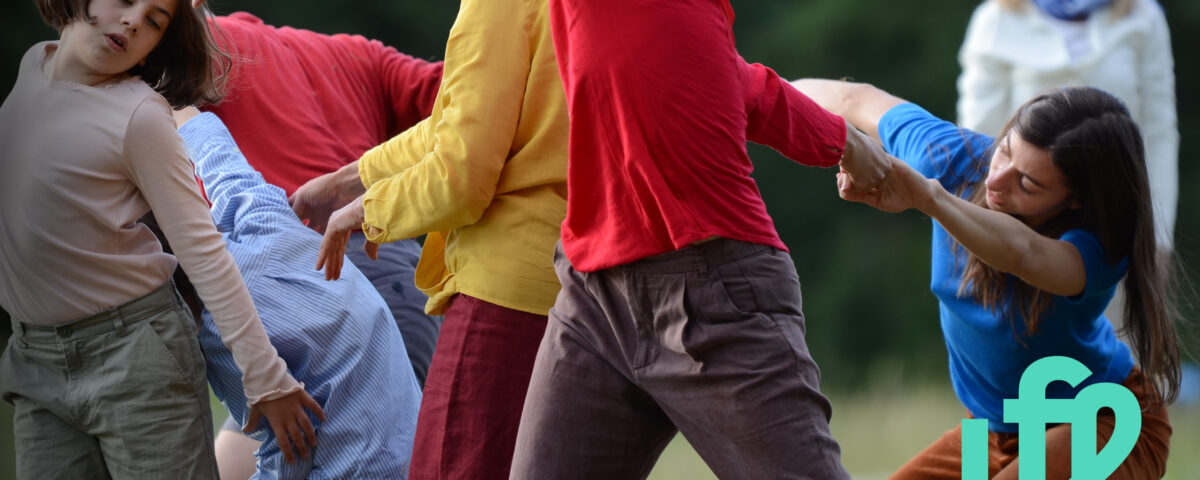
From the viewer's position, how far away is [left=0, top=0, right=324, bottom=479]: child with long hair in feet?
6.59

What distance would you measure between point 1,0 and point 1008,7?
4856 millimetres

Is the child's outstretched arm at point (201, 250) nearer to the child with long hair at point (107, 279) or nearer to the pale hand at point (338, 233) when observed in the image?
the child with long hair at point (107, 279)

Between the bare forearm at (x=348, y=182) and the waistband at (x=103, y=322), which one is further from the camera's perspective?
the bare forearm at (x=348, y=182)

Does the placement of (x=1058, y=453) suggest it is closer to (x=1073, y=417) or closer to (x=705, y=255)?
(x=1073, y=417)

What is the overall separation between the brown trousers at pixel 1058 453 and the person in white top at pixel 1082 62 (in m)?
1.44

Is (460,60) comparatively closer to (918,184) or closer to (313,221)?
(313,221)

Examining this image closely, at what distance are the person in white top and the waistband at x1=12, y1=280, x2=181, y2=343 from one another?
257cm

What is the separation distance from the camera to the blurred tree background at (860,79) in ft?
22.1

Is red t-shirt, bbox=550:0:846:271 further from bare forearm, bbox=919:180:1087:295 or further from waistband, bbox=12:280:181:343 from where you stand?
waistband, bbox=12:280:181:343

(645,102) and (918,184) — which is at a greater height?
(645,102)

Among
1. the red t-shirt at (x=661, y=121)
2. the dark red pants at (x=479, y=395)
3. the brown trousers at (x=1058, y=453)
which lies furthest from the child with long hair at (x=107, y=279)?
the brown trousers at (x=1058, y=453)

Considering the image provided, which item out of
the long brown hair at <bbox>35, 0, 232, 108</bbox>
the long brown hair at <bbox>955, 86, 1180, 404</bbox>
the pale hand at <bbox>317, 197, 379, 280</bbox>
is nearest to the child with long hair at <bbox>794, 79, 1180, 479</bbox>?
the long brown hair at <bbox>955, 86, 1180, 404</bbox>

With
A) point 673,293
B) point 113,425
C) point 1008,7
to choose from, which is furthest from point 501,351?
point 1008,7

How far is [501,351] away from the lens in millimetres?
2059
